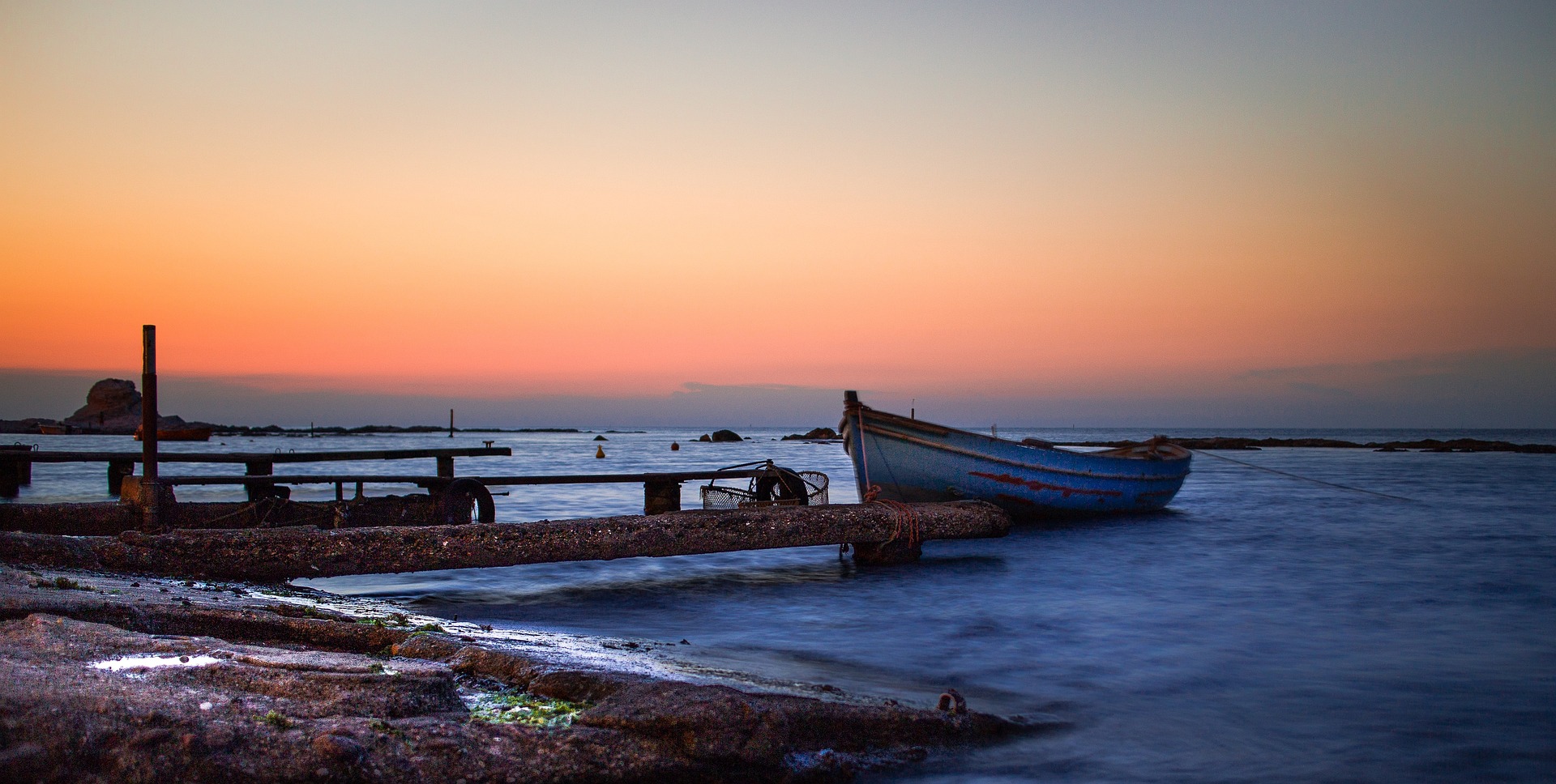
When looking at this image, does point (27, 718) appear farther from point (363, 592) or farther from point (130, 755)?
point (363, 592)

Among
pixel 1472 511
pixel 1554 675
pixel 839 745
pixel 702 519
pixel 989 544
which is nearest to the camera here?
pixel 839 745

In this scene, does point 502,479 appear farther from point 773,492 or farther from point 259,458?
point 259,458

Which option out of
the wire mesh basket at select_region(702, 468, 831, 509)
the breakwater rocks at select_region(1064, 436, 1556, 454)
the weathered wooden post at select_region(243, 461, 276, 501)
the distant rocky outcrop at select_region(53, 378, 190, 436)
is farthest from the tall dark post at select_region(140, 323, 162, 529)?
the distant rocky outcrop at select_region(53, 378, 190, 436)

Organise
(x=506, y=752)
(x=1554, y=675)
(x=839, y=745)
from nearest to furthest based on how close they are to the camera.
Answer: (x=506, y=752) < (x=839, y=745) < (x=1554, y=675)

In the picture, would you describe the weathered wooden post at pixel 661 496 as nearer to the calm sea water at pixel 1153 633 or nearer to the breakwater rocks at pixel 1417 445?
the calm sea water at pixel 1153 633

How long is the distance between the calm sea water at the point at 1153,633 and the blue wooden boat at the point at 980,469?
32.5 inches

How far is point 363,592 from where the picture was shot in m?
10.6

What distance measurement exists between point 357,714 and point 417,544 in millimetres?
4982

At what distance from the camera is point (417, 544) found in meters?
8.49

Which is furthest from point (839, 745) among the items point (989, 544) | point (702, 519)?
A: point (989, 544)

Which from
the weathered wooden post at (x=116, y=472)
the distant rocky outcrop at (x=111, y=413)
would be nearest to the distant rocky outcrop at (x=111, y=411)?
the distant rocky outcrop at (x=111, y=413)

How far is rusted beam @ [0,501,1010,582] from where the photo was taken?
7.66 metres

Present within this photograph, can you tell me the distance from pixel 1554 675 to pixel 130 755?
10.2 meters

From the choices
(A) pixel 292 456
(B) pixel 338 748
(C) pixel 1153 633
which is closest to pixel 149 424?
(A) pixel 292 456
